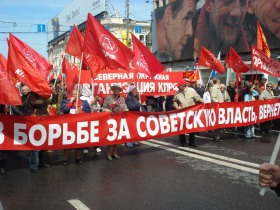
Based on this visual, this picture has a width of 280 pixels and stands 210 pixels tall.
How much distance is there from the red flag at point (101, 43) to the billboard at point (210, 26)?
23.7 m

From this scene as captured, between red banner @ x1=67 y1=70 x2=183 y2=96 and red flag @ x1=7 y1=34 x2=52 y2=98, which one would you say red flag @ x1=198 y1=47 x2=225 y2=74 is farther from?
red flag @ x1=7 y1=34 x2=52 y2=98

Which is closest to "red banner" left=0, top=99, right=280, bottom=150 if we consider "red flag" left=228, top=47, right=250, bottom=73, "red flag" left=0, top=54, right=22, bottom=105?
"red flag" left=0, top=54, right=22, bottom=105

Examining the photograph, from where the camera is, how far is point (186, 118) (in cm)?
916

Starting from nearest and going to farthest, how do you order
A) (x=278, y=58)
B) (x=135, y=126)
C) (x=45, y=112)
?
(x=45, y=112)
(x=135, y=126)
(x=278, y=58)

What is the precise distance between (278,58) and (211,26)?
11375 mm

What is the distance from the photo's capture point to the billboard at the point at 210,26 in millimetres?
30344

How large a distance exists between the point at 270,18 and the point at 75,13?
61957 mm

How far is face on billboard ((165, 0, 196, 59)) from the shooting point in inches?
1697

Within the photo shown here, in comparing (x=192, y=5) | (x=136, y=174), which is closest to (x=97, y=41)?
(x=136, y=174)

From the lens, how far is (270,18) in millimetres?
29516

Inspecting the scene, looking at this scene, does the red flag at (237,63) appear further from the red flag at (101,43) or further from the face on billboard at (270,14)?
the face on billboard at (270,14)

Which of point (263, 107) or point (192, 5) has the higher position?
point (192, 5)

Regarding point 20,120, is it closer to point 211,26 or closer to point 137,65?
point 137,65

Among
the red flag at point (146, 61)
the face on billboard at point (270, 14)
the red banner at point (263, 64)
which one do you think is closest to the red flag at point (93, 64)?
the red flag at point (146, 61)
